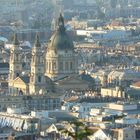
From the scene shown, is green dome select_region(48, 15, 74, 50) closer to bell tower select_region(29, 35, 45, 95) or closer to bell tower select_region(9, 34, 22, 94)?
bell tower select_region(9, 34, 22, 94)

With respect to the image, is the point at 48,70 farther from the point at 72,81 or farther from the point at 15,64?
the point at 15,64

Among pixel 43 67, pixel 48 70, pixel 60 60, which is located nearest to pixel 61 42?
pixel 60 60

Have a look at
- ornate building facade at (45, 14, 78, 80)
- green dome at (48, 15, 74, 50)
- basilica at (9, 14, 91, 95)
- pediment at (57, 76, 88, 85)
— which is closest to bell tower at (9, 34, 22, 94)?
basilica at (9, 14, 91, 95)

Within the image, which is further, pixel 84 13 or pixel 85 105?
pixel 84 13

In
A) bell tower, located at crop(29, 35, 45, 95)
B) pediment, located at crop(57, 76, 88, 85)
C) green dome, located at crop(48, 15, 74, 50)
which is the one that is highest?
green dome, located at crop(48, 15, 74, 50)

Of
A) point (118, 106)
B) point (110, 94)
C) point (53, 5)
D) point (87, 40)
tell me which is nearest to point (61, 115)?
point (118, 106)

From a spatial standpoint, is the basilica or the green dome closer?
the basilica

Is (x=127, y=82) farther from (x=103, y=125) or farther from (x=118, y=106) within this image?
(x=103, y=125)

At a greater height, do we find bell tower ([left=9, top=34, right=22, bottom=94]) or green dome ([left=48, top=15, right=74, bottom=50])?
green dome ([left=48, top=15, right=74, bottom=50])
